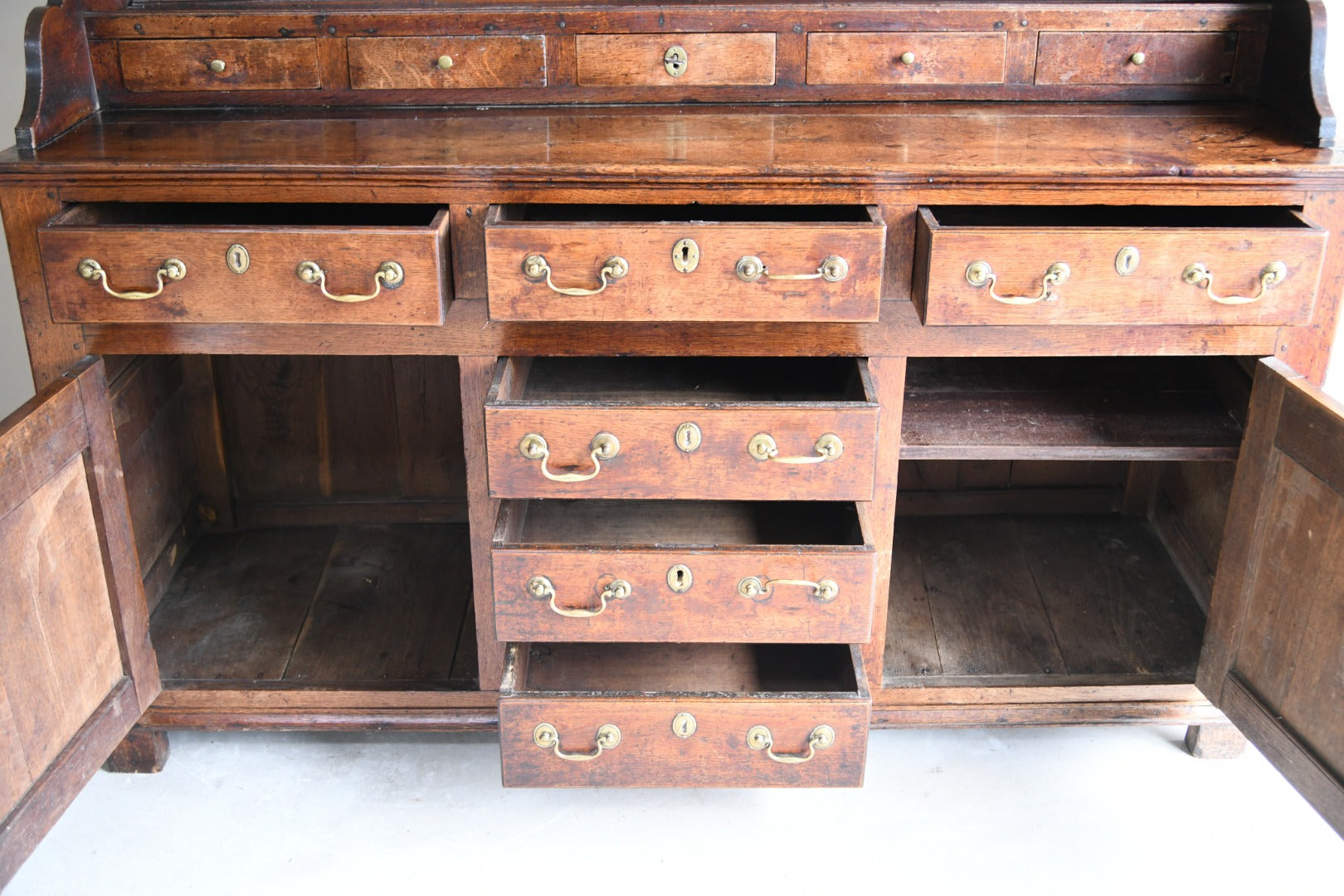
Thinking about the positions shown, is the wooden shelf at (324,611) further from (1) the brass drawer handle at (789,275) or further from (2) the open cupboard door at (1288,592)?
(2) the open cupboard door at (1288,592)

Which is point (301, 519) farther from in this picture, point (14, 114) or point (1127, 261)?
point (1127, 261)

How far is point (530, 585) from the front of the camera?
1717mm

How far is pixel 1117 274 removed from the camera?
5.38ft

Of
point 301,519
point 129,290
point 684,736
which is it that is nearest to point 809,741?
point 684,736

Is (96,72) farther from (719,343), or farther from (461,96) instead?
(719,343)

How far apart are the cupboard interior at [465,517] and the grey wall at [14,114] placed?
0.55 metres

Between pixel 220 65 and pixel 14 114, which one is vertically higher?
pixel 220 65

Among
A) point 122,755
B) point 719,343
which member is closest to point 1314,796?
point 719,343

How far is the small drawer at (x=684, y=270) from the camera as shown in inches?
62.8

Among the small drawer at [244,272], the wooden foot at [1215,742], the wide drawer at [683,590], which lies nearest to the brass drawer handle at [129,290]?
the small drawer at [244,272]

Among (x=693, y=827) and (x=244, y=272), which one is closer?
(x=244, y=272)

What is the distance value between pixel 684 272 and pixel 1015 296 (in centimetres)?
43

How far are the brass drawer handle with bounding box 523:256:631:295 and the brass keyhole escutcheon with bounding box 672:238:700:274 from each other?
62mm

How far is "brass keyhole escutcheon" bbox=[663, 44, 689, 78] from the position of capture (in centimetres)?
192
